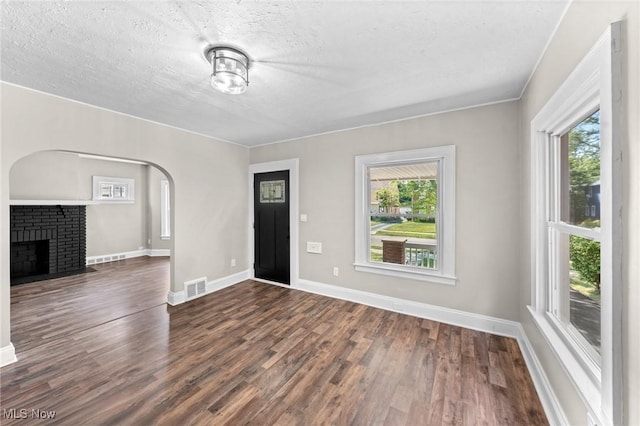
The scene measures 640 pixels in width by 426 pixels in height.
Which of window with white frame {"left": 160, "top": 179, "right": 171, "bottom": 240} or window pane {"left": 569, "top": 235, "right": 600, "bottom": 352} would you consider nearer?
window pane {"left": 569, "top": 235, "right": 600, "bottom": 352}

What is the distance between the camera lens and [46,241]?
4844 millimetres

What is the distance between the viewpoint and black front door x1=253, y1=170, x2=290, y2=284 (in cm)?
424

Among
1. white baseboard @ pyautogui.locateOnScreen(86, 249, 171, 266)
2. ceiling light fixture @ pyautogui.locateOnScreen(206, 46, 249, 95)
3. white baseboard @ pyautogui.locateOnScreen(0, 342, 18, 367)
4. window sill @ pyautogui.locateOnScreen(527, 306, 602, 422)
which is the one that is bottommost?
white baseboard @ pyautogui.locateOnScreen(0, 342, 18, 367)

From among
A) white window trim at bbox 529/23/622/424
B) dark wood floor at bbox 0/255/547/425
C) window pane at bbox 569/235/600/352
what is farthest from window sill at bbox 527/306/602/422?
dark wood floor at bbox 0/255/547/425

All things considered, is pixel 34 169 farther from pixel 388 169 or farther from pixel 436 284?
pixel 436 284

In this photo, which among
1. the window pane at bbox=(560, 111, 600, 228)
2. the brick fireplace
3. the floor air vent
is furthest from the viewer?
the brick fireplace

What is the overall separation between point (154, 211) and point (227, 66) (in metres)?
6.48

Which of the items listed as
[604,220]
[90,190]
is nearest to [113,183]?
[90,190]

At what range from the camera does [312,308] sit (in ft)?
10.9

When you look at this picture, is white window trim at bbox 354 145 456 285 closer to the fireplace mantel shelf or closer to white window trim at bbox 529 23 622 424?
white window trim at bbox 529 23 622 424

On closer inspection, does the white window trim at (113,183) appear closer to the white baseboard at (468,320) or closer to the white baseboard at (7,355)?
the white baseboard at (7,355)

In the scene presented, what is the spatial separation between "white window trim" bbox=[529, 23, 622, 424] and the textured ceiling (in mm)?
540

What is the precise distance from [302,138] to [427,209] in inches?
87.7

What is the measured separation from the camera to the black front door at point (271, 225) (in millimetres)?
4238
